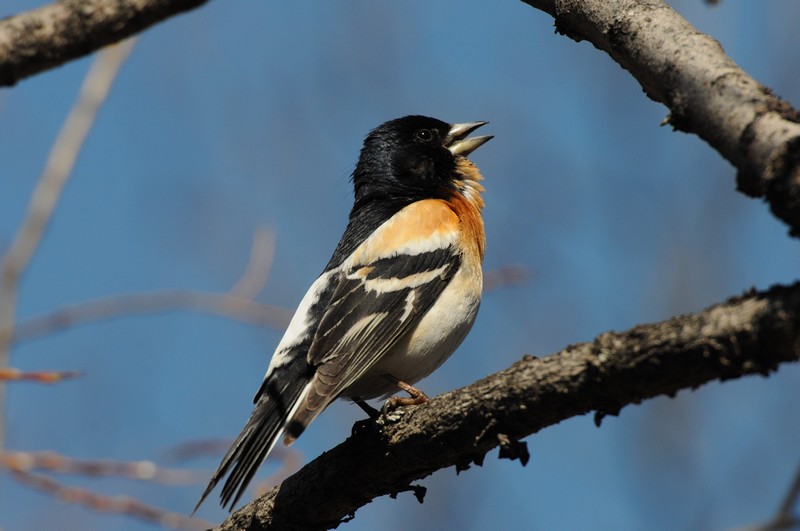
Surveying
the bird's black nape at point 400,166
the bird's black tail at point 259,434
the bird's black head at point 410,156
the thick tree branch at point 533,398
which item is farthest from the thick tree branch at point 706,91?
the bird's black head at point 410,156

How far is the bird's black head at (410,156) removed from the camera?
7645 mm

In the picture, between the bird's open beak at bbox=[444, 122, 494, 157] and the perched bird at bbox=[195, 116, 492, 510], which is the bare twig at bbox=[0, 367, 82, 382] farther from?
the bird's open beak at bbox=[444, 122, 494, 157]

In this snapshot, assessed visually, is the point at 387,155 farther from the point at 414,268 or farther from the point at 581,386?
the point at 581,386

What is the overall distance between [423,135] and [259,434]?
370cm

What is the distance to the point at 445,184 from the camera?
7.62 meters

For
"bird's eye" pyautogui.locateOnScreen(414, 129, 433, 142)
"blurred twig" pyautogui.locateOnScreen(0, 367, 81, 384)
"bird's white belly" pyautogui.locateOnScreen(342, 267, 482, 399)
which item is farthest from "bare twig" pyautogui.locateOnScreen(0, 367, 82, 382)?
"bird's eye" pyautogui.locateOnScreen(414, 129, 433, 142)

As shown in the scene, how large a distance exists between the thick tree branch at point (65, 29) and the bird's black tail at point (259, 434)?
2.28 m

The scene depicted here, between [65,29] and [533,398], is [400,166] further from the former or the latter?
[533,398]

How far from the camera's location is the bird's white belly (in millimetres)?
5902

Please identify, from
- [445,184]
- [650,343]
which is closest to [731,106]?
[650,343]

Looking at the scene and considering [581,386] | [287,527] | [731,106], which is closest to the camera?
[731,106]

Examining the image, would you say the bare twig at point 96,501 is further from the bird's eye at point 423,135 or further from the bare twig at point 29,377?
the bird's eye at point 423,135

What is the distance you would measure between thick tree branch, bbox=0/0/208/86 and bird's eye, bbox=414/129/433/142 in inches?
135

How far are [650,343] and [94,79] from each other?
5.62 metres
